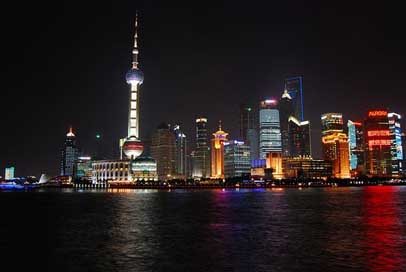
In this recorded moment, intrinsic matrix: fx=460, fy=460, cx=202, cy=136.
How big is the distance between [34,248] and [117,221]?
22.0 m

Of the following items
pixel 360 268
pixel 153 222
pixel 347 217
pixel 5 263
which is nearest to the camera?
pixel 360 268

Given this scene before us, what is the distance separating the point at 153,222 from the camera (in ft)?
190

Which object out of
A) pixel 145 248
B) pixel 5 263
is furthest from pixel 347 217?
pixel 5 263

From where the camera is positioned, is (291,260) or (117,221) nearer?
(291,260)

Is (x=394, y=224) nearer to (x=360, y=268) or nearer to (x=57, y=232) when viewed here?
(x=360, y=268)

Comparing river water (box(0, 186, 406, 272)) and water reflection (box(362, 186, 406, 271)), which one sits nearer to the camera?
water reflection (box(362, 186, 406, 271))

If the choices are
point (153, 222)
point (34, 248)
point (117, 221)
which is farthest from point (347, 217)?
point (34, 248)

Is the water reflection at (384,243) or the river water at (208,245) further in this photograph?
the river water at (208,245)

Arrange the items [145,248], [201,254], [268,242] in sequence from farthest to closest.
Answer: [268,242] < [145,248] < [201,254]

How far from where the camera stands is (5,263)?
31.5 meters

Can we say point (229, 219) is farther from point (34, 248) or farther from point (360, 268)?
point (360, 268)

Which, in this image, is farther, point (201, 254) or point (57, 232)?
point (57, 232)

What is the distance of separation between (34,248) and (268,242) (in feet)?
64.5

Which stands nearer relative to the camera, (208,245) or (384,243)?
(384,243)
